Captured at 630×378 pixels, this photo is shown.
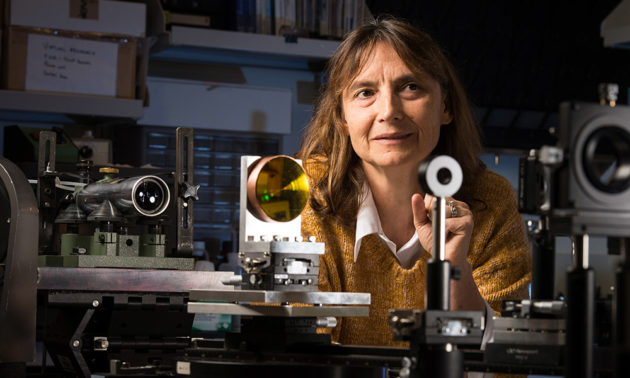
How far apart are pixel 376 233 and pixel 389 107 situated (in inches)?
10.2

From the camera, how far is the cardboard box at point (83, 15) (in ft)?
10.0

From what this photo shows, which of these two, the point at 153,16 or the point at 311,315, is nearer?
the point at 311,315

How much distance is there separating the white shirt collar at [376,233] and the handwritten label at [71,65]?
64.4 inches

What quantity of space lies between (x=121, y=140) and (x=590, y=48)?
2.47 meters

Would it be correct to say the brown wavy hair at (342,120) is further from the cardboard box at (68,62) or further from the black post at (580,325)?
the cardboard box at (68,62)

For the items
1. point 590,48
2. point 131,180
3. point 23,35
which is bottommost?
point 131,180

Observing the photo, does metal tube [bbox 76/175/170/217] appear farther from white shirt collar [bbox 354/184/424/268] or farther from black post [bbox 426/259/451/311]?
black post [bbox 426/259/451/311]

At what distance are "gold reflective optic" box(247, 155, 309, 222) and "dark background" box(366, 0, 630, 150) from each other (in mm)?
3441

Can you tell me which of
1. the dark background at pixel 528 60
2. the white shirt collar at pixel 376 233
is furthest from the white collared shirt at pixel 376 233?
the dark background at pixel 528 60

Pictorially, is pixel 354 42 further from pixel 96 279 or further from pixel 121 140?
pixel 121 140

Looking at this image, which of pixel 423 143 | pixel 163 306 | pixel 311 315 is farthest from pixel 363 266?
pixel 311 315

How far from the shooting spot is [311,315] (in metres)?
1.10

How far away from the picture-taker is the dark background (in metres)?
4.52

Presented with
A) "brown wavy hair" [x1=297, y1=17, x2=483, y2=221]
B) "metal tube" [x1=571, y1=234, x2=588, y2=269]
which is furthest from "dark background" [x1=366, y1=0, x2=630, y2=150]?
"metal tube" [x1=571, y1=234, x2=588, y2=269]
